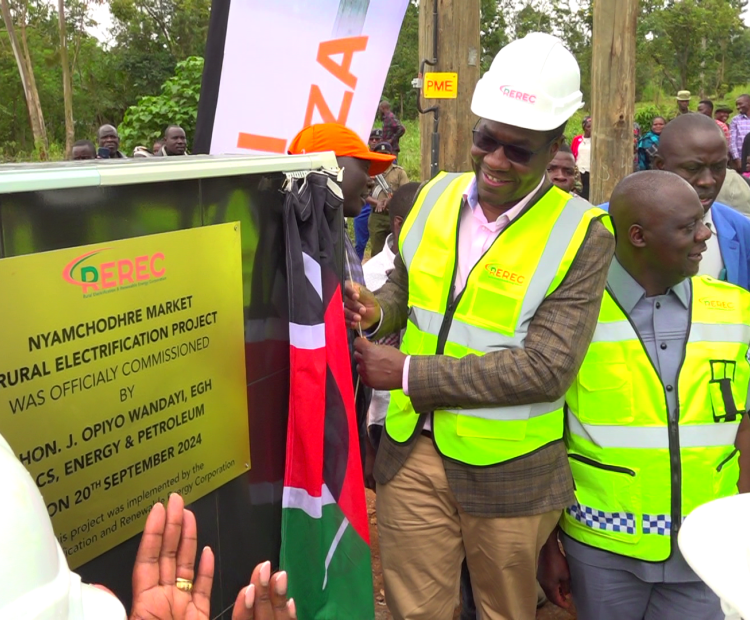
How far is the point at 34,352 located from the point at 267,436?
2.57ft

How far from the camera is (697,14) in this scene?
3500 cm

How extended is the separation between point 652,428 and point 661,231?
0.55 m

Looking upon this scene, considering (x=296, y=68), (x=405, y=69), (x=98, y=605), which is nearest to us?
(x=98, y=605)

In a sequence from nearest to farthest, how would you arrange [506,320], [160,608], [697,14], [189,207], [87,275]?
[160,608] < [87,275] < [189,207] < [506,320] < [697,14]

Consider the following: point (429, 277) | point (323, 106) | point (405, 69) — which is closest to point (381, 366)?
point (429, 277)

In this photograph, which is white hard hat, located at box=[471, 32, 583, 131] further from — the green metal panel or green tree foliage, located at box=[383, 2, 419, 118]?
green tree foliage, located at box=[383, 2, 419, 118]

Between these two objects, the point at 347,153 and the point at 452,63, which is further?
the point at 452,63

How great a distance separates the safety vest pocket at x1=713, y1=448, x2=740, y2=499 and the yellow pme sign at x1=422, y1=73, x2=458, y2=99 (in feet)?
12.6

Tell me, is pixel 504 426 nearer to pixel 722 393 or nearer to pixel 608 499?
pixel 608 499

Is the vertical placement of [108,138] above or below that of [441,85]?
below

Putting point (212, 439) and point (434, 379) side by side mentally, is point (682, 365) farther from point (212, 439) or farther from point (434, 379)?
point (212, 439)

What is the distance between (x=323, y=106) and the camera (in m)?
3.30

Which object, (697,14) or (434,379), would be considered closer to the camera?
(434,379)

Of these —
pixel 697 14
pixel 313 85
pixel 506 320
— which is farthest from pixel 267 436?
pixel 697 14
